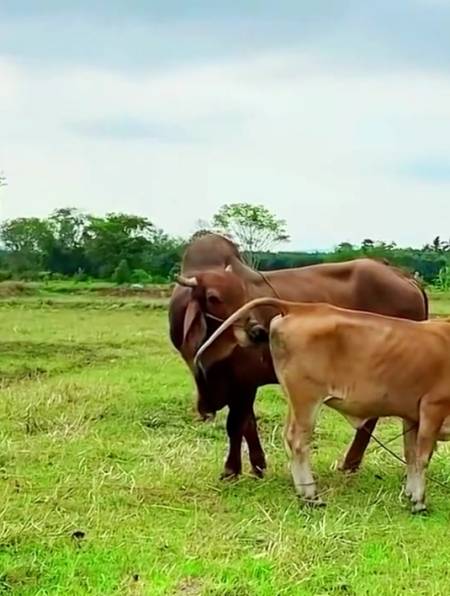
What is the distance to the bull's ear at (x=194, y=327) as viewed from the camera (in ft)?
17.9

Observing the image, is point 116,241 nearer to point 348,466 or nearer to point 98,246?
point 98,246

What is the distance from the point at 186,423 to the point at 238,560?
3.20 meters

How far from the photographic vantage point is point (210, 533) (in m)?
4.44

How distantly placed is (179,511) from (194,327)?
1110mm

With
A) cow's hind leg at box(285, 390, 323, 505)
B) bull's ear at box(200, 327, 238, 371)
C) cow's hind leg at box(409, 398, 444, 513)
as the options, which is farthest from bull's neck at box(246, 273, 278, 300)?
cow's hind leg at box(409, 398, 444, 513)

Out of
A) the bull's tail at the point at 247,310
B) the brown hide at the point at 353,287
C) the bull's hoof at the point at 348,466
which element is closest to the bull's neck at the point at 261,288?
the brown hide at the point at 353,287

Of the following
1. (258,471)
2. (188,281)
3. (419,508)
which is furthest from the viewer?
(258,471)

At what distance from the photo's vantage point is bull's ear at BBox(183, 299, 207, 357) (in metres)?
5.45

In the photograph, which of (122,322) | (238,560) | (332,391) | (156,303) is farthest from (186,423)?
(156,303)

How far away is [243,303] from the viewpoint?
5520mm

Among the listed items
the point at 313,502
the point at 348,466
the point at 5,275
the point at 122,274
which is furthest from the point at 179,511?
the point at 5,275

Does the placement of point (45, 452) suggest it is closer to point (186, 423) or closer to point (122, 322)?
point (186, 423)

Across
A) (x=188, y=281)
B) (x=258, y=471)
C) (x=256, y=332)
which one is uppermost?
(x=188, y=281)

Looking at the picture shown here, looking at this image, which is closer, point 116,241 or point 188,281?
point 188,281
